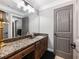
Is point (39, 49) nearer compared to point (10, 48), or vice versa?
point (10, 48)

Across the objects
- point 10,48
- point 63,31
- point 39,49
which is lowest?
point 39,49

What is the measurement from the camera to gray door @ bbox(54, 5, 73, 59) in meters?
2.62

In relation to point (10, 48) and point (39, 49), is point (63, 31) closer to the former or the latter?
point (39, 49)

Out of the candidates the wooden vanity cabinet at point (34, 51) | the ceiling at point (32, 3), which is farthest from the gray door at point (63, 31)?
the wooden vanity cabinet at point (34, 51)

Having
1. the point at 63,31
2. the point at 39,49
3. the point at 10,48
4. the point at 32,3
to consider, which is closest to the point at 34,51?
the point at 39,49

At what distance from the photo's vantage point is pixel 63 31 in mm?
2814

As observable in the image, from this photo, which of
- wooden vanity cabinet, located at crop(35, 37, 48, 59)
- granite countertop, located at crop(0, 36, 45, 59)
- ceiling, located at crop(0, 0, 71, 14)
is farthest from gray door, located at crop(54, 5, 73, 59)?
granite countertop, located at crop(0, 36, 45, 59)

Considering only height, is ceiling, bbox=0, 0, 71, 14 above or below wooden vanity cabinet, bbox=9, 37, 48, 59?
above

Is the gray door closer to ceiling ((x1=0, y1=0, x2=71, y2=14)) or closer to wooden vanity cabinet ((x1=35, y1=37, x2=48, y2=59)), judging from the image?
ceiling ((x1=0, y1=0, x2=71, y2=14))

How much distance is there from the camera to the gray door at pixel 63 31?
2621mm

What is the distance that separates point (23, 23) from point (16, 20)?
405mm

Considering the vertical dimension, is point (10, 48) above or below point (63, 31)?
below

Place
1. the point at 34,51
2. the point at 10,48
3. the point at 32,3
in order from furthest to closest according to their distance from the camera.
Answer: the point at 32,3 < the point at 34,51 < the point at 10,48

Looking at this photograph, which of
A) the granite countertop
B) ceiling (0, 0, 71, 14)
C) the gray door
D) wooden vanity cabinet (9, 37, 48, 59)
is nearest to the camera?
the granite countertop
